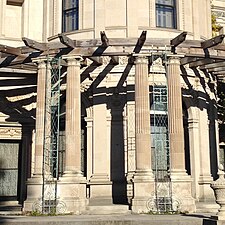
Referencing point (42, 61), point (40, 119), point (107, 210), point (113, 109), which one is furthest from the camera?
point (113, 109)

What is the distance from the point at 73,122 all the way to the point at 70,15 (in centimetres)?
659

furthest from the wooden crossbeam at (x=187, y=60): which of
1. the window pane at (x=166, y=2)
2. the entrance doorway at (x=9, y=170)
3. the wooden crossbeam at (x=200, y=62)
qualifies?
the entrance doorway at (x=9, y=170)

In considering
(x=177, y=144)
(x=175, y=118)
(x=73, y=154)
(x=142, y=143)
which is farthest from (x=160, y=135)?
(x=73, y=154)

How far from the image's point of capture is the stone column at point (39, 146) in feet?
56.2

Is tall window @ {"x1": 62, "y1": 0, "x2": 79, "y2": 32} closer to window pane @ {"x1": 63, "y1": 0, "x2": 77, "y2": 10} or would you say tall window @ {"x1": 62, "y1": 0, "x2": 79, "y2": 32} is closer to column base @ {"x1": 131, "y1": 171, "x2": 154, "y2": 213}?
window pane @ {"x1": 63, "y1": 0, "x2": 77, "y2": 10}

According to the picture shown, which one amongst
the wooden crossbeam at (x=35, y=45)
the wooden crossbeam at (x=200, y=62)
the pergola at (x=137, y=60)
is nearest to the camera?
the pergola at (x=137, y=60)

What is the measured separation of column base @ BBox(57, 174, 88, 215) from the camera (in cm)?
1630

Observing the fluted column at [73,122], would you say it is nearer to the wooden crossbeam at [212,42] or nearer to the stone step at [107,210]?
the stone step at [107,210]

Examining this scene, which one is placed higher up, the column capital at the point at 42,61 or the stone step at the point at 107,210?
the column capital at the point at 42,61

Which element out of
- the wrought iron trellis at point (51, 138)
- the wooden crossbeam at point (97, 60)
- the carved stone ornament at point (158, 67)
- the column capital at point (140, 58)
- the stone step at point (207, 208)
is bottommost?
the stone step at point (207, 208)

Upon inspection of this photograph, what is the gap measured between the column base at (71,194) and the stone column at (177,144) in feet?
11.4

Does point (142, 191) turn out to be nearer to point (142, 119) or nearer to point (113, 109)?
point (142, 119)

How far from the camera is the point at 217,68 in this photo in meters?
21.9

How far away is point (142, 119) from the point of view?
17172 millimetres
